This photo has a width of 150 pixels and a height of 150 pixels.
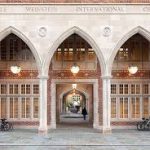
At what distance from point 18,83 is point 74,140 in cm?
712

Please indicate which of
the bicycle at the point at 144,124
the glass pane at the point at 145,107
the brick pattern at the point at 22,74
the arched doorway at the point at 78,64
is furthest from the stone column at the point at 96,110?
the brick pattern at the point at 22,74

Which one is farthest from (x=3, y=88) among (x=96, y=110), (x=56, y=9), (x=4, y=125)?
(x=56, y=9)

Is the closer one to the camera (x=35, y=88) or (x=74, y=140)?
(x=74, y=140)

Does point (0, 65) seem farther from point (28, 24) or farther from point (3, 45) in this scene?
point (28, 24)

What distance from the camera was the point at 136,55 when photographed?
23656 mm

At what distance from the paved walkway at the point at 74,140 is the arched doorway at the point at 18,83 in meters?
1.96

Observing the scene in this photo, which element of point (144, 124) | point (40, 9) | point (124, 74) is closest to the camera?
point (40, 9)

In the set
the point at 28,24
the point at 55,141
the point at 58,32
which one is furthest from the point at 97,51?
the point at 55,141

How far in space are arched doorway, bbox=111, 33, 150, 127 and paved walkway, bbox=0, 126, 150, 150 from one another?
2.32 meters

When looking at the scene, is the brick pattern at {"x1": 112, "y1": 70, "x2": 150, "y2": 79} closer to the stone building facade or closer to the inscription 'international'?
the stone building facade

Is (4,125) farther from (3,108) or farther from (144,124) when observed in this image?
(144,124)

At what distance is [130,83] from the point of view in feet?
77.8

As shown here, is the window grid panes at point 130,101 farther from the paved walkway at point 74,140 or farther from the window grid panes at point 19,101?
the window grid panes at point 19,101

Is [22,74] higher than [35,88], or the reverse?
[22,74]
